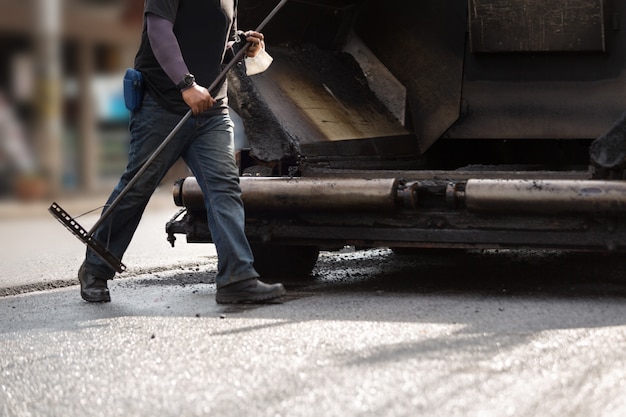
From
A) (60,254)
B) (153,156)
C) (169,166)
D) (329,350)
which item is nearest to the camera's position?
(329,350)

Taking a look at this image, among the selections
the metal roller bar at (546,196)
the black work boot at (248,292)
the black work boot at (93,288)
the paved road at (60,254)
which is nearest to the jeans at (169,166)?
the black work boot at (93,288)

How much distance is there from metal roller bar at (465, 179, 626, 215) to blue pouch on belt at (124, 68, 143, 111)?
153cm

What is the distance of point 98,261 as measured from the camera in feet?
17.5

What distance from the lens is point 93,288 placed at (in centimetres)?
534

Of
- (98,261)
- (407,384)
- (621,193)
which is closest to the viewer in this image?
(407,384)

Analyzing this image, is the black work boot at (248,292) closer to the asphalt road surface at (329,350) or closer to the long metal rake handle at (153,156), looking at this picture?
the asphalt road surface at (329,350)

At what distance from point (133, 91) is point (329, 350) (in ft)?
6.41

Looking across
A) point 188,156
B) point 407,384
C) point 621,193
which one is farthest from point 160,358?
point 621,193

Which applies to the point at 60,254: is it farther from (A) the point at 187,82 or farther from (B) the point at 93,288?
(A) the point at 187,82

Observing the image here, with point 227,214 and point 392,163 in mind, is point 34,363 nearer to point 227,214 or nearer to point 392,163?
point 227,214

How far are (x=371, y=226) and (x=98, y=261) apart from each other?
126 cm

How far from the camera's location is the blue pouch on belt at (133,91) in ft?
17.4

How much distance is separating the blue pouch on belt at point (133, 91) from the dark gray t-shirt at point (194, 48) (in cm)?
4

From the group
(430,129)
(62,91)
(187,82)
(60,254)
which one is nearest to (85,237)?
(187,82)
